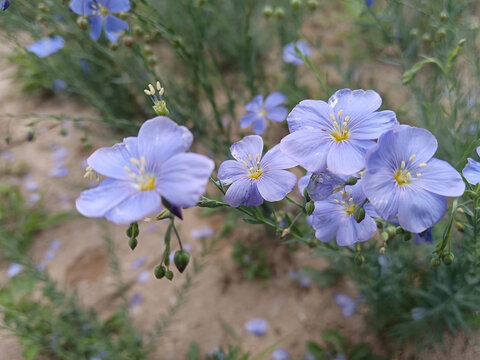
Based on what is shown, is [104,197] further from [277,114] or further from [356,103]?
[277,114]

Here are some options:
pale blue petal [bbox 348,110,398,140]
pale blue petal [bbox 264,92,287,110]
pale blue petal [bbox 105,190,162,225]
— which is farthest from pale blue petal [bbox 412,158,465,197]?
pale blue petal [bbox 264,92,287,110]

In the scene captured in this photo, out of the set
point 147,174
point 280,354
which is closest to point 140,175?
point 147,174

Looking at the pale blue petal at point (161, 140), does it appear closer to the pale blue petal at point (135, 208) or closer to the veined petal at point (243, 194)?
the pale blue petal at point (135, 208)

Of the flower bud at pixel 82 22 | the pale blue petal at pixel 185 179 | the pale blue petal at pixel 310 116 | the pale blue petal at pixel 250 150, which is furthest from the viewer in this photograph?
the flower bud at pixel 82 22

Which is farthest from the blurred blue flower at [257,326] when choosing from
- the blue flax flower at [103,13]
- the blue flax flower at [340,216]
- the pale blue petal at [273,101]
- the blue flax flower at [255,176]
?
the blue flax flower at [103,13]

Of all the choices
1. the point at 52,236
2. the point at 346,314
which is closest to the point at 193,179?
the point at 346,314
